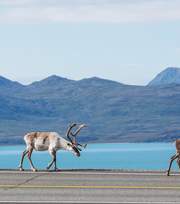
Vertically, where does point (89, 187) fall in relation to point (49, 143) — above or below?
below

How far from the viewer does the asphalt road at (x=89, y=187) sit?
2019 cm

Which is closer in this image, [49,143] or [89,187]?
[89,187]

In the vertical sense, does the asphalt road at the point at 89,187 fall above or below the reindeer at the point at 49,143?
below

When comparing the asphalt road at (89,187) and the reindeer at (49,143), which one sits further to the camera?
the reindeer at (49,143)

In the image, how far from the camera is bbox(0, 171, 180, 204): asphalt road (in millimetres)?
20188

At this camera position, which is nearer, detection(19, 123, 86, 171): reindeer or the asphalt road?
the asphalt road

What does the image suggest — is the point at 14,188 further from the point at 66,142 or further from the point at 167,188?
the point at 66,142

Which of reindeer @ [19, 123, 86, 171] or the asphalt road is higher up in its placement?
reindeer @ [19, 123, 86, 171]

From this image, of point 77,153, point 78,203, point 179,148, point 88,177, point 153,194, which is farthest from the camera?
point 77,153

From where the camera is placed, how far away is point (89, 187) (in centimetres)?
2236

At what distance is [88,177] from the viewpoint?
984 inches

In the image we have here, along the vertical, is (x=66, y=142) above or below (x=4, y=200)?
above

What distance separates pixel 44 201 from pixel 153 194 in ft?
9.54

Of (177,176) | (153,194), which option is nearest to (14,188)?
(153,194)
